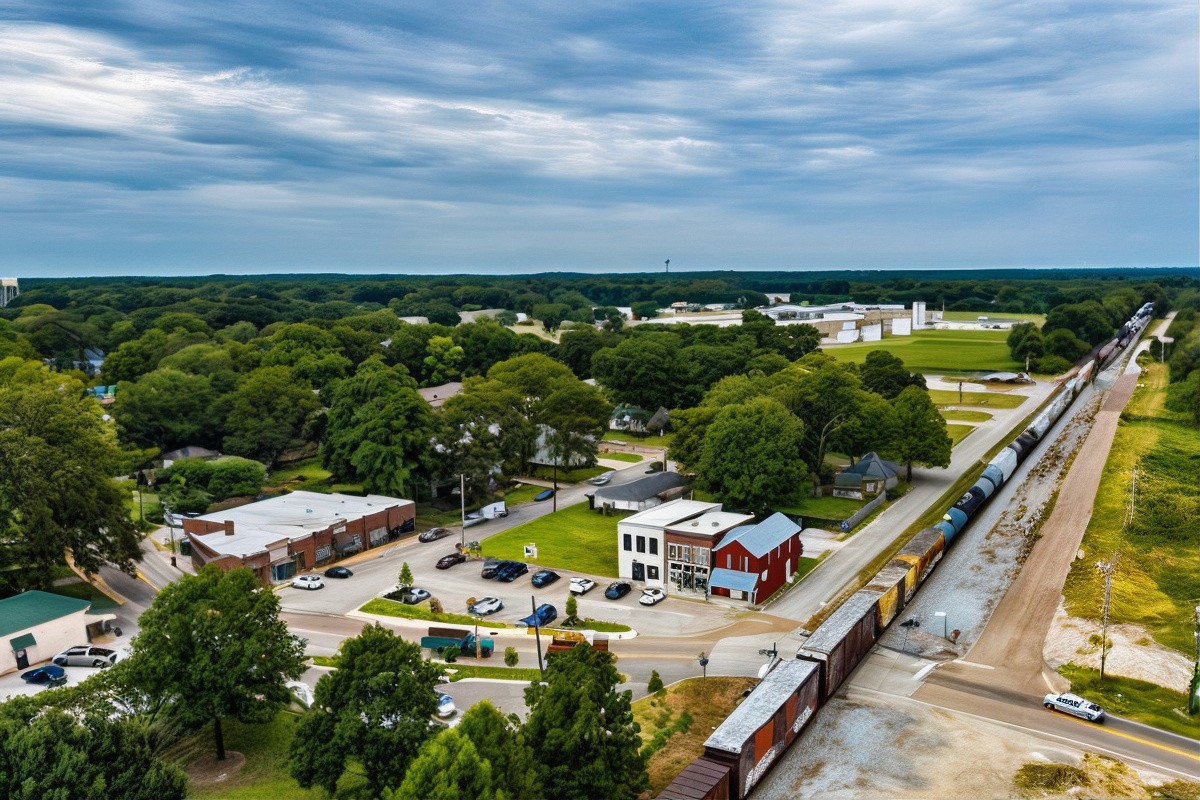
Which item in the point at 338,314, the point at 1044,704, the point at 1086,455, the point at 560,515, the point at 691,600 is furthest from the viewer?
the point at 338,314

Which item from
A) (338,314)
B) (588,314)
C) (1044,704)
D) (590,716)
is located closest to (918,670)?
(1044,704)

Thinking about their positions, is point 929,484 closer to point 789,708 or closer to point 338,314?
point 789,708

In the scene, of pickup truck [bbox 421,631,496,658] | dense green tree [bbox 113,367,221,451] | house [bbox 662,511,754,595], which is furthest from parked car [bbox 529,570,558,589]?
dense green tree [bbox 113,367,221,451]

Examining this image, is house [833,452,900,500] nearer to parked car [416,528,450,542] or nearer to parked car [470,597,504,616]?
parked car [416,528,450,542]

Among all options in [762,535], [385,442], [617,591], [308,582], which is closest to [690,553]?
[762,535]

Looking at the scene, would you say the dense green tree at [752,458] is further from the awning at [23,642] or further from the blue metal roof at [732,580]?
the awning at [23,642]

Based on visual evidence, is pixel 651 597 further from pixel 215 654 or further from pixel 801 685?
pixel 215 654
